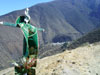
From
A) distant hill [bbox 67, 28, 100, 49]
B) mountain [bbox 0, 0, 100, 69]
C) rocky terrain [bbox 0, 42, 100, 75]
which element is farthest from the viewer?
mountain [bbox 0, 0, 100, 69]

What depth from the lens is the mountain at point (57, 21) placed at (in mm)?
77606

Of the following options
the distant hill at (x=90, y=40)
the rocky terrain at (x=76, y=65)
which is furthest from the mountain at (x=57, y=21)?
the rocky terrain at (x=76, y=65)

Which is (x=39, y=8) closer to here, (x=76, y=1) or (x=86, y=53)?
(x=76, y=1)

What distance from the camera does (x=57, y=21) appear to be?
108125 millimetres

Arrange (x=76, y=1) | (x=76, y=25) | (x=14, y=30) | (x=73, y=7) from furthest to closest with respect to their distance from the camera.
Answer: (x=76, y=1)
(x=73, y=7)
(x=76, y=25)
(x=14, y=30)

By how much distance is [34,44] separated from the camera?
21.5 feet

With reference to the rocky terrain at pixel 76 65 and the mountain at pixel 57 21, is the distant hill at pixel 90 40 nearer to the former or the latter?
the rocky terrain at pixel 76 65

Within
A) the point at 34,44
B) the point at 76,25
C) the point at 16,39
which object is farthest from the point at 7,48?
the point at 34,44

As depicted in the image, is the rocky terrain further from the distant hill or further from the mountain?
the mountain

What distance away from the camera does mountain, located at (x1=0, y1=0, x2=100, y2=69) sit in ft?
255

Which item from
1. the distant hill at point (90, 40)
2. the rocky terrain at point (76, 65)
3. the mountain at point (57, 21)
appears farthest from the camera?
the mountain at point (57, 21)

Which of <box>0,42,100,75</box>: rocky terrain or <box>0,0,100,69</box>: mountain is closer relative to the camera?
<box>0,42,100,75</box>: rocky terrain

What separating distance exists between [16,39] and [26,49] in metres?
73.0

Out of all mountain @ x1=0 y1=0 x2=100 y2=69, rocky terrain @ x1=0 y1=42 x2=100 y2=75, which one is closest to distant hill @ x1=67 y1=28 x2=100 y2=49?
rocky terrain @ x1=0 y1=42 x2=100 y2=75
